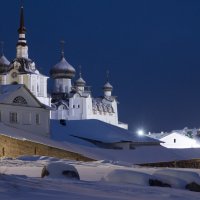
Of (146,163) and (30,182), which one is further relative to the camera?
(146,163)

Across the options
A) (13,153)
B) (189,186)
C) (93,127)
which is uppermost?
(93,127)

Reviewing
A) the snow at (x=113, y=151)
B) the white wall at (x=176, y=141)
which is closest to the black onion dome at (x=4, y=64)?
the white wall at (x=176, y=141)

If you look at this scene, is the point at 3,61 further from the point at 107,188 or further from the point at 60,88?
the point at 107,188

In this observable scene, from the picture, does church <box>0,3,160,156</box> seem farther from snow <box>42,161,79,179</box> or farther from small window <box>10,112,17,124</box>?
snow <box>42,161,79,179</box>

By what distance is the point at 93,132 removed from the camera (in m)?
47.8

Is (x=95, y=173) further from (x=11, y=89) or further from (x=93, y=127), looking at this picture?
(x=93, y=127)

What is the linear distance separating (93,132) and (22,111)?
10072mm

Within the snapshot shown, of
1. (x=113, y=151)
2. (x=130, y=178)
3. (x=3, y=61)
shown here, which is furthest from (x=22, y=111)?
(x=3, y=61)

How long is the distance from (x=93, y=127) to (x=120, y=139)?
3.93 metres

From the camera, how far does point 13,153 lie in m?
32.6

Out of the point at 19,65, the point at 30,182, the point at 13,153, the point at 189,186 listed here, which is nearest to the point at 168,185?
the point at 189,186

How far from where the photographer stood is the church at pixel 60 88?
74938 mm

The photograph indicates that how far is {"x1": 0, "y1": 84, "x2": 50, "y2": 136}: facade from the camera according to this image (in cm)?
3800

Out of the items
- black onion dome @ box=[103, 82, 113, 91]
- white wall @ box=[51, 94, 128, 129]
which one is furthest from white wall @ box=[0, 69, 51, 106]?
black onion dome @ box=[103, 82, 113, 91]
